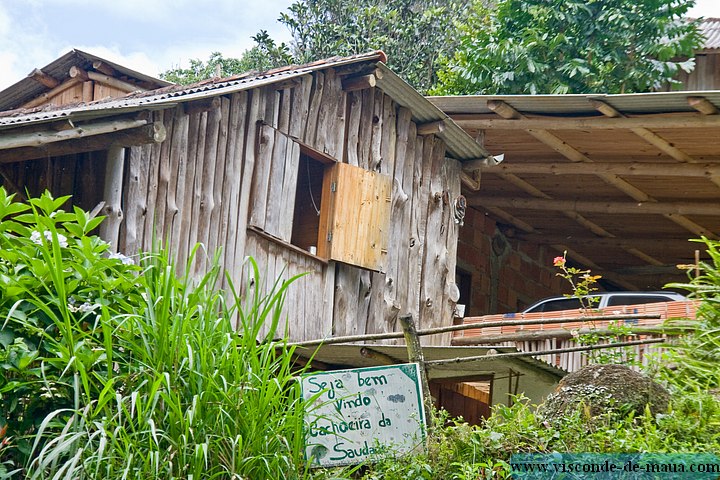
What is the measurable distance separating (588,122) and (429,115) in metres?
1.68

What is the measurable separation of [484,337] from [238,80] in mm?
4479

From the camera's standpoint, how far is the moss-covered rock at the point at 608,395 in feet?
18.8

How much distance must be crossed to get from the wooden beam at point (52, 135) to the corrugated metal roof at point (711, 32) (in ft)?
42.9

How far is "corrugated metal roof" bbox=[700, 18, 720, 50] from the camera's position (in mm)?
17578

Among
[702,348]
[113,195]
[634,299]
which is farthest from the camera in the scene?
[634,299]

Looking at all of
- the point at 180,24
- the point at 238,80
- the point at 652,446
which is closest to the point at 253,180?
the point at 238,80

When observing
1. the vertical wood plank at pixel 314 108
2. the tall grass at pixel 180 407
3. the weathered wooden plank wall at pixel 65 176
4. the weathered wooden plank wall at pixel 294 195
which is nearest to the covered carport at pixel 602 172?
the weathered wooden plank wall at pixel 294 195

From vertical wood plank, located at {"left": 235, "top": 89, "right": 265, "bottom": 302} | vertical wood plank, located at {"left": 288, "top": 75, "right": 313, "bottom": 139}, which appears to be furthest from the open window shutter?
vertical wood plank, located at {"left": 235, "top": 89, "right": 265, "bottom": 302}

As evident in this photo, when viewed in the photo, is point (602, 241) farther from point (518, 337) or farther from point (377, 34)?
point (377, 34)

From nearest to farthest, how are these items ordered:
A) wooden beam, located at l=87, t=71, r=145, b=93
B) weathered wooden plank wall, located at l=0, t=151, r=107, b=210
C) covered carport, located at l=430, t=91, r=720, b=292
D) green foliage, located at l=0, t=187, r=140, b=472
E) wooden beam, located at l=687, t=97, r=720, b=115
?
green foliage, located at l=0, t=187, r=140, b=472 < weathered wooden plank wall, located at l=0, t=151, r=107, b=210 < wooden beam, located at l=687, t=97, r=720, b=115 < covered carport, located at l=430, t=91, r=720, b=292 < wooden beam, located at l=87, t=71, r=145, b=93

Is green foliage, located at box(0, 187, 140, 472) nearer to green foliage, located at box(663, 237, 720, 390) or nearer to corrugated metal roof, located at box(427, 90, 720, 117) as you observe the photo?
green foliage, located at box(663, 237, 720, 390)

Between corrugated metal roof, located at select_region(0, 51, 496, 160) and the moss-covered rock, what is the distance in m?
3.54

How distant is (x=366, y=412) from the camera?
5637 mm

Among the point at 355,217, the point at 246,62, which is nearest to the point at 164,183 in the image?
the point at 355,217
